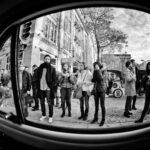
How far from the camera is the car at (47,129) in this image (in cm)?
54

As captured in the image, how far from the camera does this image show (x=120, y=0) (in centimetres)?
49

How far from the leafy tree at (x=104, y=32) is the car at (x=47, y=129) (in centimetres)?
23

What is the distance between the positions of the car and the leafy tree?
227 millimetres

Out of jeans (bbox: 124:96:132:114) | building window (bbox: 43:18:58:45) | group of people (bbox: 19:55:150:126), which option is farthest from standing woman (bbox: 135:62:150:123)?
building window (bbox: 43:18:58:45)

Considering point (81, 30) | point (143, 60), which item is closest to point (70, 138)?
point (143, 60)

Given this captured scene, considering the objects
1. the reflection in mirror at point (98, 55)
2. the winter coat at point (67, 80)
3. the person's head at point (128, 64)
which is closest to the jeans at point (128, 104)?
the reflection in mirror at point (98, 55)

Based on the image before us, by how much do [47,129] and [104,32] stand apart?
1.99 ft

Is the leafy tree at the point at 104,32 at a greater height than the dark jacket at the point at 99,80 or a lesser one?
greater

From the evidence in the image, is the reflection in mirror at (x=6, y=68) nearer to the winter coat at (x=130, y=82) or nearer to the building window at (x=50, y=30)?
the building window at (x=50, y=30)

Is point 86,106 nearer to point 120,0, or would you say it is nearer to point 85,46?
point 85,46

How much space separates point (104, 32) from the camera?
817mm

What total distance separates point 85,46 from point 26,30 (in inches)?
14.8

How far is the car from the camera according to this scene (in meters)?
0.54

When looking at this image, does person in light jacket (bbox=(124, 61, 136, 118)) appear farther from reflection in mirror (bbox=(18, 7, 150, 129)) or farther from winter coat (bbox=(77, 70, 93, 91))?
winter coat (bbox=(77, 70, 93, 91))
